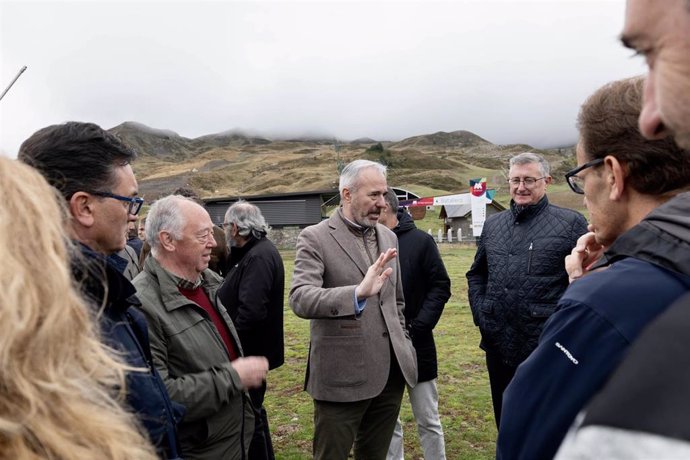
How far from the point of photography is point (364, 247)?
12.7 ft

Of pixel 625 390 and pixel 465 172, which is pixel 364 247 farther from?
pixel 465 172

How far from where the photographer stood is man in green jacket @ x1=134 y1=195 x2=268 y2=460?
105 inches

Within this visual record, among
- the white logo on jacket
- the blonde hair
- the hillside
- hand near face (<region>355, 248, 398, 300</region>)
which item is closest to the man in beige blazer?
hand near face (<region>355, 248, 398, 300</region>)

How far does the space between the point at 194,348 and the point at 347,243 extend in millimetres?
1395

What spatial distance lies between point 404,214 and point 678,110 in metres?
4.21

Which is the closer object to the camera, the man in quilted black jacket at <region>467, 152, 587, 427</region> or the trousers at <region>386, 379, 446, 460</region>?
the man in quilted black jacket at <region>467, 152, 587, 427</region>

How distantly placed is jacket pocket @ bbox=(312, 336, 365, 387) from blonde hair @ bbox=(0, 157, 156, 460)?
2.53m

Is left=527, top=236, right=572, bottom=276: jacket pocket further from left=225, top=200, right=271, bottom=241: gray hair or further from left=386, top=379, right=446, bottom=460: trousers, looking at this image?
left=225, top=200, right=271, bottom=241: gray hair

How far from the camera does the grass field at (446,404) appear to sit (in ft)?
17.2

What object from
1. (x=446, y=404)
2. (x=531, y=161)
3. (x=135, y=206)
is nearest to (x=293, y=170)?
(x=446, y=404)

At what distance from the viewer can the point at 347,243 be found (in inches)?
148

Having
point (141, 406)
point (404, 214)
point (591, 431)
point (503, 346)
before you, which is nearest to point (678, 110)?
point (591, 431)

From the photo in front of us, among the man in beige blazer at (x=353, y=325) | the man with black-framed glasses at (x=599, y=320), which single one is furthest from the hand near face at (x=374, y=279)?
the man with black-framed glasses at (x=599, y=320)

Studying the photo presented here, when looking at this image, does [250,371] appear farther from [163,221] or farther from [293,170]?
[293,170]
